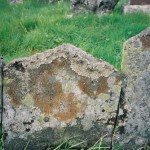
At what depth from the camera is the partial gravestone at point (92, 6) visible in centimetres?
898

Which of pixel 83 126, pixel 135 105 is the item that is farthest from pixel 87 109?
pixel 135 105

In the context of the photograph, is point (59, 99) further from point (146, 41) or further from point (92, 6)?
point (92, 6)

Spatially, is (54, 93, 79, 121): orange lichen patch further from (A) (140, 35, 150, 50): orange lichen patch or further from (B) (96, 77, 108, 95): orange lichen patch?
(A) (140, 35, 150, 50): orange lichen patch

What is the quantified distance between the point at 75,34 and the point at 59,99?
3786mm

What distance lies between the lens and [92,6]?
29.5 feet

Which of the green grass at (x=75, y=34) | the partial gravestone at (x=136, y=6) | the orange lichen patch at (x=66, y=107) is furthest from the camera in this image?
the partial gravestone at (x=136, y=6)

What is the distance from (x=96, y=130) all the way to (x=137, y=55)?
63cm

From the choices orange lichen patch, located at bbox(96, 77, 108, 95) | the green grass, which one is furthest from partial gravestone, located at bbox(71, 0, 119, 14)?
orange lichen patch, located at bbox(96, 77, 108, 95)

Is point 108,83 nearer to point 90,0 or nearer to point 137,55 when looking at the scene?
point 137,55

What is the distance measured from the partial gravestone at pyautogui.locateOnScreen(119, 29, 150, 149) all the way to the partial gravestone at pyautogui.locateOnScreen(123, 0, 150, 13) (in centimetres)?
622

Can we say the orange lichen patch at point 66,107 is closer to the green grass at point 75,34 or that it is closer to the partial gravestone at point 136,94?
the partial gravestone at point 136,94

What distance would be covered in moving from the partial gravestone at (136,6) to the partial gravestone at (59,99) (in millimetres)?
6275

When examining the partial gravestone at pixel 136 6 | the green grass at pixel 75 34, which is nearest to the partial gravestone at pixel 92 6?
the partial gravestone at pixel 136 6

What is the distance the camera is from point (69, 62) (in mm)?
2891
